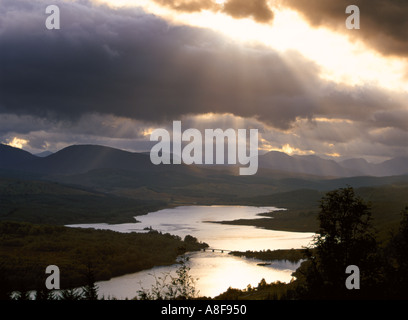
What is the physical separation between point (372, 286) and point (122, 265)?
88.0 metres

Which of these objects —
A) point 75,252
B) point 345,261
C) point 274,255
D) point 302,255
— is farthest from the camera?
point 75,252

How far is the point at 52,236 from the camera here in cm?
14088

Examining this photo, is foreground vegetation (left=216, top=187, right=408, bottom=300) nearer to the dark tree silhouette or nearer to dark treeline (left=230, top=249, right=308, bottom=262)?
the dark tree silhouette

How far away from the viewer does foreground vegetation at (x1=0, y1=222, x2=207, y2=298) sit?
3846 inches

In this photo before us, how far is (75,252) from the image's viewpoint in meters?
121

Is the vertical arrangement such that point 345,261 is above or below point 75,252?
above

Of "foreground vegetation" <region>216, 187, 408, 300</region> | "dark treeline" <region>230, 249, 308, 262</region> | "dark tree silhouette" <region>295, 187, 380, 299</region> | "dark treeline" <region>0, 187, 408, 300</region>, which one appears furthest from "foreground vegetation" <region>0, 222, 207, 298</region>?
"dark tree silhouette" <region>295, 187, 380, 299</region>

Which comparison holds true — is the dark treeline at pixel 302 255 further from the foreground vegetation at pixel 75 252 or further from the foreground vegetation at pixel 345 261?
the foreground vegetation at pixel 75 252

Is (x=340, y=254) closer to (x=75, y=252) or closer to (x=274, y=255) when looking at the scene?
(x=274, y=255)

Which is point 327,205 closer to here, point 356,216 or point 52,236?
point 356,216

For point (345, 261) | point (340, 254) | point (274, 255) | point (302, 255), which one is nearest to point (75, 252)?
point (274, 255)

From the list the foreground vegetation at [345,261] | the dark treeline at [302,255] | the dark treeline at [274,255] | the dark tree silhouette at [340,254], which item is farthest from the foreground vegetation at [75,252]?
the dark tree silhouette at [340,254]
